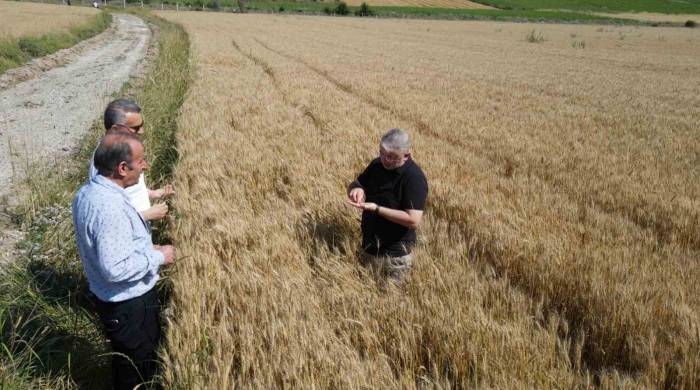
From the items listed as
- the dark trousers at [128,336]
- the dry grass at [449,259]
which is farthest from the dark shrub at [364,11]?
the dark trousers at [128,336]

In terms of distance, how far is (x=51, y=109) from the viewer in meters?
10.5

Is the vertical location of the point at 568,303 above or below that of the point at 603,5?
below

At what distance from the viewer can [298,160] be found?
5.73 meters

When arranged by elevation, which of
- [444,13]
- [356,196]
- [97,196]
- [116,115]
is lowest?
[356,196]

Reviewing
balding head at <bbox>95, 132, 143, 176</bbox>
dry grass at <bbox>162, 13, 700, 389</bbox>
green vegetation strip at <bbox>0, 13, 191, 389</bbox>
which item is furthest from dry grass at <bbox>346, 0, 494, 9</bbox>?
balding head at <bbox>95, 132, 143, 176</bbox>

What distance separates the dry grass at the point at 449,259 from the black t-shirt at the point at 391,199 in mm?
201

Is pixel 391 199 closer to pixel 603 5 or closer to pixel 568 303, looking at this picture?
pixel 568 303

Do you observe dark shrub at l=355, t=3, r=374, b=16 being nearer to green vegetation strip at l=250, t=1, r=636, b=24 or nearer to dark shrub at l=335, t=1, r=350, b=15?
green vegetation strip at l=250, t=1, r=636, b=24

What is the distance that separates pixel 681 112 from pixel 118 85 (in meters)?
14.7

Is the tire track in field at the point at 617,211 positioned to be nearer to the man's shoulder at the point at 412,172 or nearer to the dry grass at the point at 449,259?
the dry grass at the point at 449,259

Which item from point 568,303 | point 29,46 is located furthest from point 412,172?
point 29,46

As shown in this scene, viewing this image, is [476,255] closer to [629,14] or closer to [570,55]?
[570,55]

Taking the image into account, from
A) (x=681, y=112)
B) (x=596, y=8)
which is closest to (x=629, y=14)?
(x=596, y=8)

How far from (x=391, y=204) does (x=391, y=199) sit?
38mm
